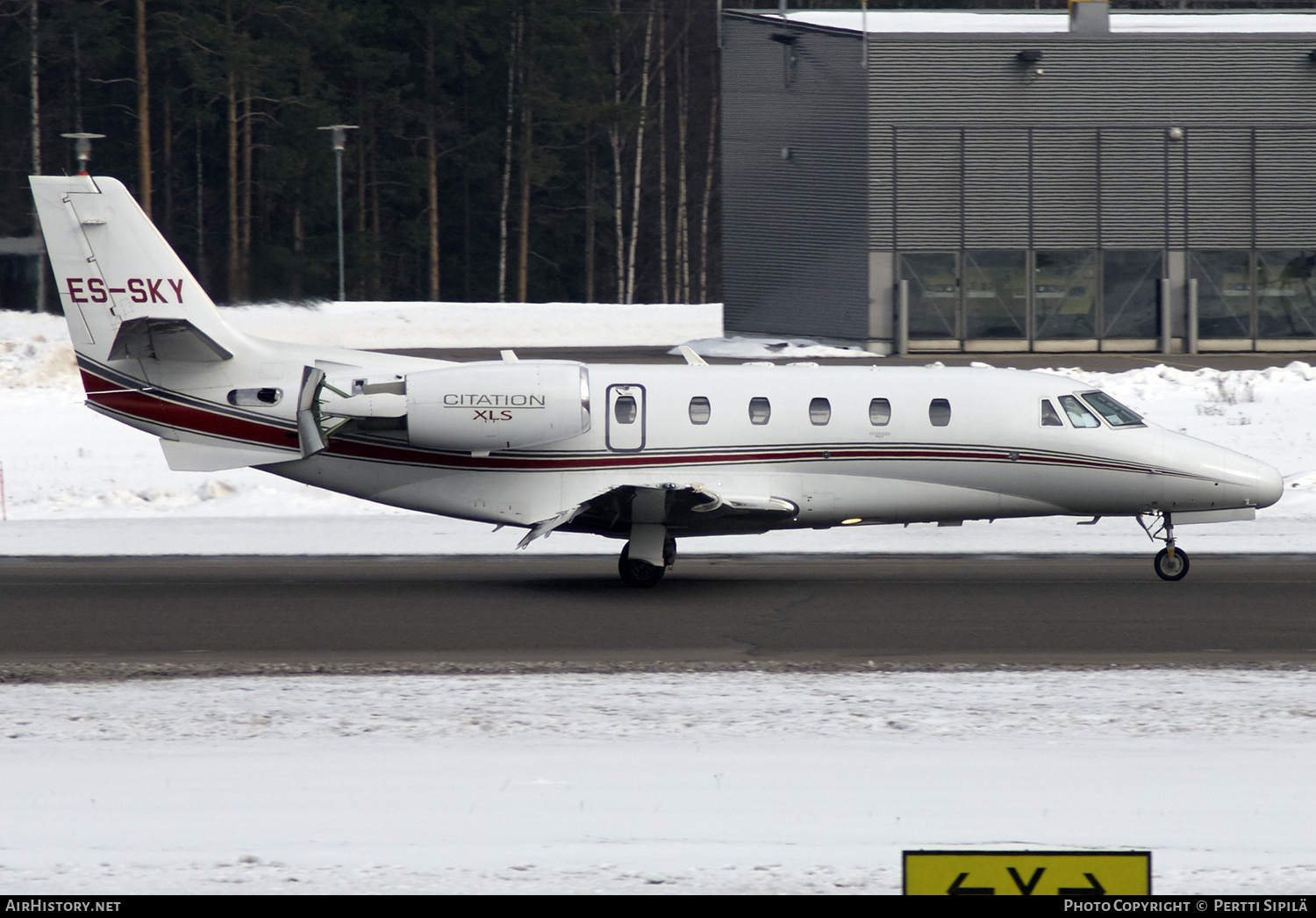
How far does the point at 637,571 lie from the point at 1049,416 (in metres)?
4.77

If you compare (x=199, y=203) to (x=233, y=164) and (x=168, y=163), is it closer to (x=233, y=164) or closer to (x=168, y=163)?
(x=168, y=163)

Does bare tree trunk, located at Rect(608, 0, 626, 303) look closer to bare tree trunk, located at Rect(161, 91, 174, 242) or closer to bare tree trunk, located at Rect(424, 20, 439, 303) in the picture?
bare tree trunk, located at Rect(424, 20, 439, 303)

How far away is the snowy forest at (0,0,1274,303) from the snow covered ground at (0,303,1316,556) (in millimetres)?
23446

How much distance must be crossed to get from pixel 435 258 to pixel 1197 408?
4158 cm

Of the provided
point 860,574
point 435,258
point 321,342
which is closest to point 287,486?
point 860,574

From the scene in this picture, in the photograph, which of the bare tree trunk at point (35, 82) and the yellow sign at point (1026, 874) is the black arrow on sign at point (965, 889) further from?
the bare tree trunk at point (35, 82)

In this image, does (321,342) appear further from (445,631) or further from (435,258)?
(435,258)

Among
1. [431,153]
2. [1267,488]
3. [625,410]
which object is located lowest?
[1267,488]

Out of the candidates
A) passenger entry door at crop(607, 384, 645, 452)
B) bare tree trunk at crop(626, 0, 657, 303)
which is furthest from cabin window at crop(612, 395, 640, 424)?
bare tree trunk at crop(626, 0, 657, 303)

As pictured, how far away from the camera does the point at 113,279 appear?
16.3 meters

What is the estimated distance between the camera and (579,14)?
2445 inches

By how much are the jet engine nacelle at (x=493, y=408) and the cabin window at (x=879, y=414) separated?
3051 mm

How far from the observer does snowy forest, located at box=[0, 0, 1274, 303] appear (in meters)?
55.9

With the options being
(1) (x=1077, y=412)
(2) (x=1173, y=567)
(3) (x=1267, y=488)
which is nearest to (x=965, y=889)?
(1) (x=1077, y=412)
